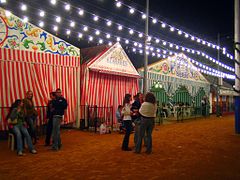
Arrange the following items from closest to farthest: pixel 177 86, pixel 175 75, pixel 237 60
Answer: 1. pixel 237 60
2. pixel 175 75
3. pixel 177 86

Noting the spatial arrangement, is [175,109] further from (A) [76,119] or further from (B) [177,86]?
(A) [76,119]

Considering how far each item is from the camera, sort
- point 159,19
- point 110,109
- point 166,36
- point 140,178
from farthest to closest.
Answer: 1. point 166,36
2. point 159,19
3. point 110,109
4. point 140,178

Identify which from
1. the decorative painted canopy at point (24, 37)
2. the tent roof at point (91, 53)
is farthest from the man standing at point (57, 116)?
the tent roof at point (91, 53)

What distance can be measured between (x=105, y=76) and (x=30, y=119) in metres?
5.26

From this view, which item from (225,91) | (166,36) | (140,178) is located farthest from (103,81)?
(225,91)

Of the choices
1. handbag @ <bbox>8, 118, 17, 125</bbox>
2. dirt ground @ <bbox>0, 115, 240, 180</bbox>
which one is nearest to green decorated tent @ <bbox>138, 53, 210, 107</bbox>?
dirt ground @ <bbox>0, 115, 240, 180</bbox>

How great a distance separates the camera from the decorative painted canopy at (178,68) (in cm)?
1644

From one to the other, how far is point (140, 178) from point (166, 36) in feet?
56.3

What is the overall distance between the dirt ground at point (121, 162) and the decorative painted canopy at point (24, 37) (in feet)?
11.5

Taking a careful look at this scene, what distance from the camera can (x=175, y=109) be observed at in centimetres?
1827

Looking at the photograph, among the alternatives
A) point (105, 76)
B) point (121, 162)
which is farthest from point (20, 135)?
point (105, 76)

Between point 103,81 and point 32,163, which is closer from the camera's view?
point 32,163

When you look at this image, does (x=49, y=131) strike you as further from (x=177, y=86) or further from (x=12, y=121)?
(x=177, y=86)

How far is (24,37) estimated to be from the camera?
9203 mm
